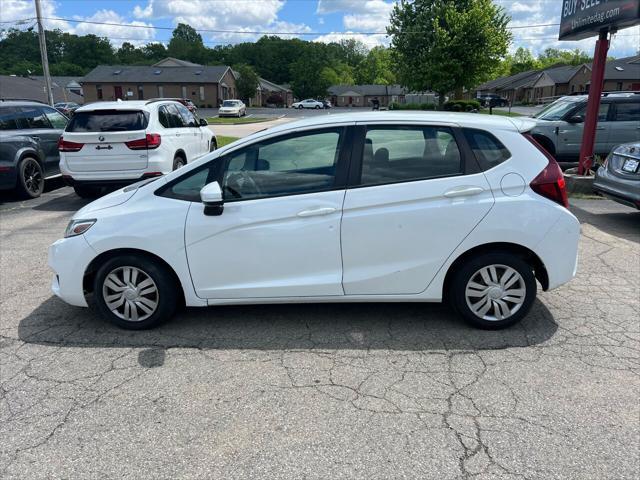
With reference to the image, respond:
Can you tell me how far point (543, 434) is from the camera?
280cm

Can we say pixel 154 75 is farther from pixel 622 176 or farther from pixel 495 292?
pixel 495 292

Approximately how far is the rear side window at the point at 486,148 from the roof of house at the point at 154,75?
237 ft

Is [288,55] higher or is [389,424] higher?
[288,55]

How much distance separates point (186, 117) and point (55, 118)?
10.3 ft

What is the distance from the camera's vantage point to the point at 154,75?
73.5m

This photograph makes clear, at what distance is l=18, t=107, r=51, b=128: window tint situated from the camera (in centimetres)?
1007

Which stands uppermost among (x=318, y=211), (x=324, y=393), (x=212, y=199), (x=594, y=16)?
(x=594, y=16)

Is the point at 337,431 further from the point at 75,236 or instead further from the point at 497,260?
the point at 75,236

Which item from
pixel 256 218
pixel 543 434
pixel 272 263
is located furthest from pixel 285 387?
pixel 543 434

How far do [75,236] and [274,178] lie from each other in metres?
1.67

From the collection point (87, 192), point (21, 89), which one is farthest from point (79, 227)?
Result: point (21, 89)

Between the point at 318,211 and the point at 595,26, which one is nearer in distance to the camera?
the point at 318,211

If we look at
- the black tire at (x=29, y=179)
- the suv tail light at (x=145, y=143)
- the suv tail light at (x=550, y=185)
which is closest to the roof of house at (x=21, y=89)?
the black tire at (x=29, y=179)

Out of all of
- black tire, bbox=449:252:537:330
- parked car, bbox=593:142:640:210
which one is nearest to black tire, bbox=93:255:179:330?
black tire, bbox=449:252:537:330
